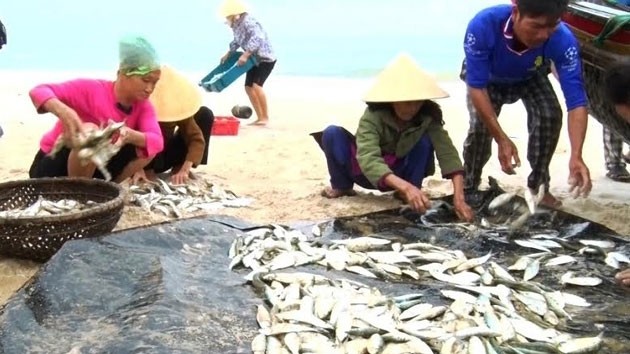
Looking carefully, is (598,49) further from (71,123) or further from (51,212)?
(51,212)

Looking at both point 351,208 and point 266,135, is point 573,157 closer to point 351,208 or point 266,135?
point 351,208

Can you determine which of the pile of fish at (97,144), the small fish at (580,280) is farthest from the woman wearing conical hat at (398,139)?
the pile of fish at (97,144)

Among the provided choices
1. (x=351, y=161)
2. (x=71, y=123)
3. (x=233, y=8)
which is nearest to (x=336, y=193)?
(x=351, y=161)

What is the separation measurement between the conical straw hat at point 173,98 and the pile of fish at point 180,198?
485 millimetres

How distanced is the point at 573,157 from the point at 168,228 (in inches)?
86.2

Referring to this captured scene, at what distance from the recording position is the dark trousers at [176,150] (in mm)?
5840

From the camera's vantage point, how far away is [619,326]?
9.82 feet

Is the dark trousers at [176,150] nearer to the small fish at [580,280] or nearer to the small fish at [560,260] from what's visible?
the small fish at [560,260]

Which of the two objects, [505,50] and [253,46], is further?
[253,46]

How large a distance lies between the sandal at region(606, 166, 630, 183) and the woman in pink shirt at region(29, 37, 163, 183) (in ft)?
11.6

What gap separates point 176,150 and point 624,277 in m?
3.49

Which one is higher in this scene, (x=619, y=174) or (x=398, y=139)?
(x=398, y=139)

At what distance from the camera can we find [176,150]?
19.3 ft

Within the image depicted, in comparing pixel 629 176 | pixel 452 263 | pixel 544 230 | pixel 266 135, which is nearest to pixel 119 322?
pixel 452 263
